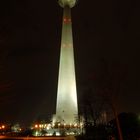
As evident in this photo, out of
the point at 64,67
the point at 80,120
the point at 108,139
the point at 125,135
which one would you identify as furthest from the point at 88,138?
the point at 64,67

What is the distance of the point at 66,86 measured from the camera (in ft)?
224

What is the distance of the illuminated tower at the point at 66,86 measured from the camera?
6469cm

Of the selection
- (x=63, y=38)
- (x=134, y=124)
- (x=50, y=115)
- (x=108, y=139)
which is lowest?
(x=108, y=139)

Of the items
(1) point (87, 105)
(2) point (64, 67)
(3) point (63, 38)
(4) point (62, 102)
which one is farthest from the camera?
(3) point (63, 38)

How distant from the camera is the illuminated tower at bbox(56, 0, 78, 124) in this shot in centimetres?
6469

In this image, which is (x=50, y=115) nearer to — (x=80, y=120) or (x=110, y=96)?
(x=80, y=120)

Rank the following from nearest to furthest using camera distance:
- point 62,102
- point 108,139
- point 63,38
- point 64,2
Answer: point 108,139
point 62,102
point 63,38
point 64,2

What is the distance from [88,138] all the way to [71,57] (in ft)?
151

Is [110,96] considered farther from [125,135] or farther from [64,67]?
[64,67]

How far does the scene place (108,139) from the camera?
91.4 feet

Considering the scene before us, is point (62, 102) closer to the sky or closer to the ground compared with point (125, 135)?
closer to the sky

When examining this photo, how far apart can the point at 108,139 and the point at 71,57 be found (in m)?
46.8

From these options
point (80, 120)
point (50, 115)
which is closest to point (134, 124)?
point (80, 120)

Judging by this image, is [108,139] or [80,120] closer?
[108,139]
